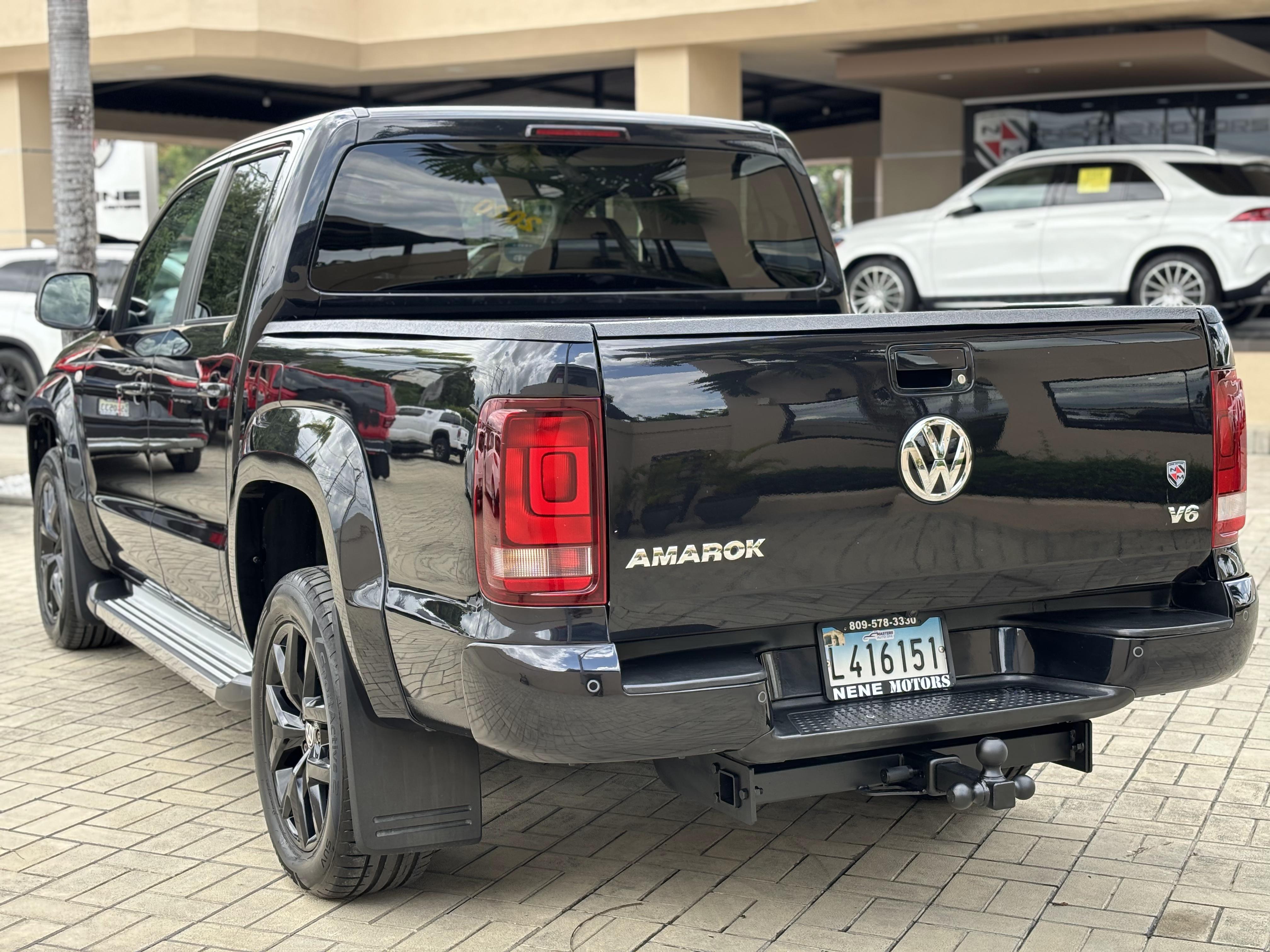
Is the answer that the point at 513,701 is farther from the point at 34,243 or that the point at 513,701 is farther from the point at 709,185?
the point at 34,243

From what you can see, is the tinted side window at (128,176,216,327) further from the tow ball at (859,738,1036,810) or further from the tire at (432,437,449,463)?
the tow ball at (859,738,1036,810)

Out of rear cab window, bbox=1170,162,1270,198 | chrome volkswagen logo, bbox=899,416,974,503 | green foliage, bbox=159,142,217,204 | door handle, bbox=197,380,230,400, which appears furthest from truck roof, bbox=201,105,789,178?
green foliage, bbox=159,142,217,204

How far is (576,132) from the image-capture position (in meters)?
4.60

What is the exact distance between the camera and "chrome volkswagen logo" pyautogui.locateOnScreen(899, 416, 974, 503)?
3.30 metres

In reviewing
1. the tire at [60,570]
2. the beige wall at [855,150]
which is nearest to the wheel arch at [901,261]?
the tire at [60,570]

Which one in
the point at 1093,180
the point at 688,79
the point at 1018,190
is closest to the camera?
the point at 1093,180

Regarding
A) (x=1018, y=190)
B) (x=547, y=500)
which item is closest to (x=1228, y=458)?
(x=547, y=500)

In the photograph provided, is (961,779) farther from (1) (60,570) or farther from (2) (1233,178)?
(2) (1233,178)

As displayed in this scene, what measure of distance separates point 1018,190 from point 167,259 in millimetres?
11479

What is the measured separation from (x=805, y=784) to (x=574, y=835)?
→ 3.57ft

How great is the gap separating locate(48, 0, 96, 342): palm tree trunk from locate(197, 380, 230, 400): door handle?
21.8 feet

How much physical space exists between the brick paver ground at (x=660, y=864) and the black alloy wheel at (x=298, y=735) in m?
0.20

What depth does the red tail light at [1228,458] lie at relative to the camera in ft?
12.1

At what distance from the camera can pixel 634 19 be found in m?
16.4
